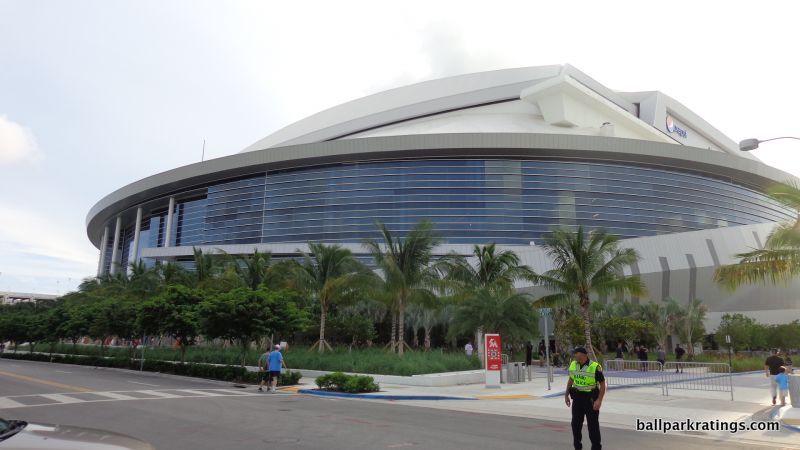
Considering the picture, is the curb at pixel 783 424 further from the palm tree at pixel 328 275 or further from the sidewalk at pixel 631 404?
the palm tree at pixel 328 275

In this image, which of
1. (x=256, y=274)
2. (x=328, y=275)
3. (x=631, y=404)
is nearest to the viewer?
(x=631, y=404)

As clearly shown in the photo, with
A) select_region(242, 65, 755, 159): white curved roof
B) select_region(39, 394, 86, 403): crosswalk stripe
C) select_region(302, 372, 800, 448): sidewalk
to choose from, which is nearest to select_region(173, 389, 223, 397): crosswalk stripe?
select_region(39, 394, 86, 403): crosswalk stripe

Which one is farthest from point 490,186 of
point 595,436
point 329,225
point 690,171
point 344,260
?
point 595,436

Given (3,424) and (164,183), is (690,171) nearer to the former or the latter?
(164,183)

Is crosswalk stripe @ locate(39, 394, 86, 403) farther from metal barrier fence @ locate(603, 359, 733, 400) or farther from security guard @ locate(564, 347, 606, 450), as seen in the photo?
metal barrier fence @ locate(603, 359, 733, 400)

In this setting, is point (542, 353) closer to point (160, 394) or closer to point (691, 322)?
point (691, 322)

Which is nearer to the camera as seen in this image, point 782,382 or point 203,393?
point 782,382

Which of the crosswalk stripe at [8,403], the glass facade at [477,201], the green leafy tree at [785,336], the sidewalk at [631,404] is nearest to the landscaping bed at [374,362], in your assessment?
the sidewalk at [631,404]

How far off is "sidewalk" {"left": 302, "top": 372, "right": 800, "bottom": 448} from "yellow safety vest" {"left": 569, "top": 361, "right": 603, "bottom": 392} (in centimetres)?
403

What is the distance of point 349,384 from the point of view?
63.6ft

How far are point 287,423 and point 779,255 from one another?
14784mm

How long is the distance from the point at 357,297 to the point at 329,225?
31.2m

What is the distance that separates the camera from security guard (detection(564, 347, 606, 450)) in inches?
328

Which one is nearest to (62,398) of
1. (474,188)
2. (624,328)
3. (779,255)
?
(779,255)
